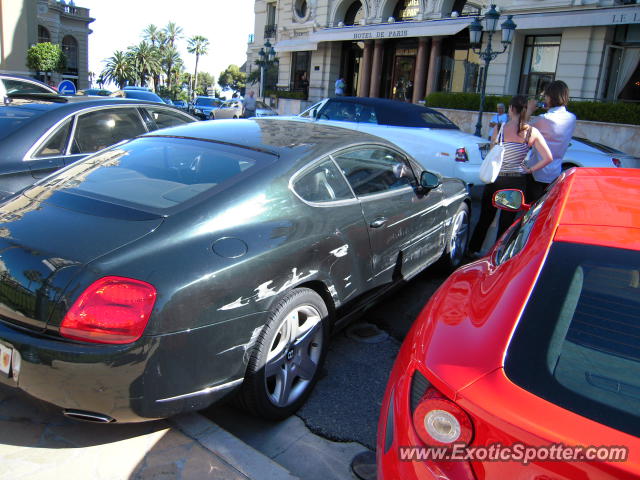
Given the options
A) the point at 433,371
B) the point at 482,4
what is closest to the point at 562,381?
the point at 433,371

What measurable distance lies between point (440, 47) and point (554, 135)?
20729 millimetres

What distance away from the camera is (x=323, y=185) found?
3.23 m

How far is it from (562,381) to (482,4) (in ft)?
78.3

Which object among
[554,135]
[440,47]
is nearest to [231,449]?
[554,135]

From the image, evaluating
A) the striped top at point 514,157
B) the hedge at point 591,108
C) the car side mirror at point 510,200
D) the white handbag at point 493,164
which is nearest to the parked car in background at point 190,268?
the car side mirror at point 510,200

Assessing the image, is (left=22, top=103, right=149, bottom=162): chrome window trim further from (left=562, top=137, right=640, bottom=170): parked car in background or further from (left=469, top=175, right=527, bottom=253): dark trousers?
(left=562, top=137, right=640, bottom=170): parked car in background

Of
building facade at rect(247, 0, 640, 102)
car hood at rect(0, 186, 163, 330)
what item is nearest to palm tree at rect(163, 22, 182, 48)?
building facade at rect(247, 0, 640, 102)

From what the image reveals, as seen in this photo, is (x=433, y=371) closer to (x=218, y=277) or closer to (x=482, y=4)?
(x=218, y=277)

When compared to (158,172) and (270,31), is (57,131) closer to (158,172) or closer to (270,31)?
(158,172)

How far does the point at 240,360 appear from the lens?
245cm

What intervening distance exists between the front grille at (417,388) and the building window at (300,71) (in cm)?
3209

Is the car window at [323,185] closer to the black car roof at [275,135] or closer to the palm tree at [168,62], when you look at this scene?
the black car roof at [275,135]

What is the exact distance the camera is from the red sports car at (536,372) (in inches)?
51.0

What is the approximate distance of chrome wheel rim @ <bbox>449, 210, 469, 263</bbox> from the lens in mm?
5094
